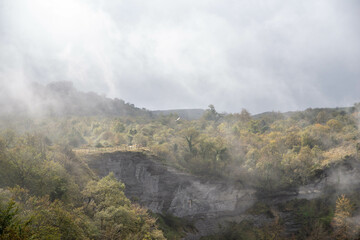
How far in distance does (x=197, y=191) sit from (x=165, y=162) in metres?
8.58

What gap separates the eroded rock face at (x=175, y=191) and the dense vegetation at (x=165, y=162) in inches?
79.2

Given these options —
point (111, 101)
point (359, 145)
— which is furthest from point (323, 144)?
point (111, 101)

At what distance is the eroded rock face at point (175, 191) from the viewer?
152 ft

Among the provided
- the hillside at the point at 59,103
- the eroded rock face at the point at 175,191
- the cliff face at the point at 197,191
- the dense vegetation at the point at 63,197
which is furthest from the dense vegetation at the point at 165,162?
the hillside at the point at 59,103

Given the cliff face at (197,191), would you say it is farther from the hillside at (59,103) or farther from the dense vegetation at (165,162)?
the hillside at (59,103)

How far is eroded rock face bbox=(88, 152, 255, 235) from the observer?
4647 centimetres

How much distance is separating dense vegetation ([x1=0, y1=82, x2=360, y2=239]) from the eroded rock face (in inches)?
79.2

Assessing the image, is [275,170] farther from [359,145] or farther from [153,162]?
[153,162]

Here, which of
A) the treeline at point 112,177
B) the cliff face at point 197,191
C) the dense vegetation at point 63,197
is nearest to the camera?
the dense vegetation at point 63,197

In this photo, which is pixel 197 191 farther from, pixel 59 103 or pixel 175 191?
pixel 59 103

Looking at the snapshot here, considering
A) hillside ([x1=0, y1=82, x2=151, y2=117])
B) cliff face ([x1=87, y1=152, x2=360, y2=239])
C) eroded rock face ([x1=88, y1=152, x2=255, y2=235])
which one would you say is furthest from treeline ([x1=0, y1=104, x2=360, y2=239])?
hillside ([x1=0, y1=82, x2=151, y2=117])

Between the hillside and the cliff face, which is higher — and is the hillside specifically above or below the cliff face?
above

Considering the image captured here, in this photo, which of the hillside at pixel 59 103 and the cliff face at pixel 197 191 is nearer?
the cliff face at pixel 197 191

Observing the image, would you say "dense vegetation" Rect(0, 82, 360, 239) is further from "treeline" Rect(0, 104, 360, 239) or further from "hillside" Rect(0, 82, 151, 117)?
"hillside" Rect(0, 82, 151, 117)
